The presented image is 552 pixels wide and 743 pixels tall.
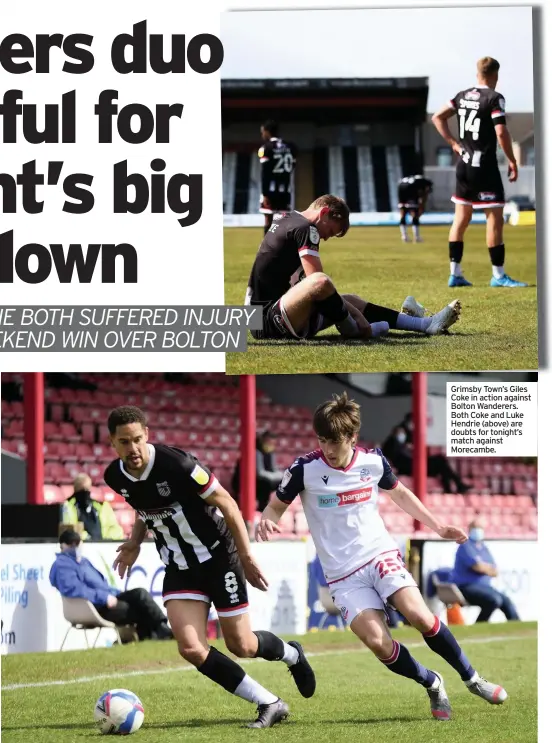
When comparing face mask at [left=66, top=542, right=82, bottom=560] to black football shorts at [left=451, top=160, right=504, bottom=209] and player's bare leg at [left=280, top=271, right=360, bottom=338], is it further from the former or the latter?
black football shorts at [left=451, top=160, right=504, bottom=209]

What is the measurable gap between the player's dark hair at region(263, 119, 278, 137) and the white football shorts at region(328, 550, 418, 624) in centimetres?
237

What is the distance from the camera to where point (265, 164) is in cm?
685

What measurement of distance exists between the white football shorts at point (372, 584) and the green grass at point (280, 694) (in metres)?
0.59

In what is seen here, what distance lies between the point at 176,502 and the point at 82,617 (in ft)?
10.9

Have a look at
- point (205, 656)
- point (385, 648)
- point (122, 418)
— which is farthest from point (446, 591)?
point (122, 418)

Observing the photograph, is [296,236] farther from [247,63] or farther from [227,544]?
[227,544]

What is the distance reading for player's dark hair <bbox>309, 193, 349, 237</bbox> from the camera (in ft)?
22.9

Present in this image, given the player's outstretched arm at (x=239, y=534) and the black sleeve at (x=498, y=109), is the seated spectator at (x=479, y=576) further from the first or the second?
the player's outstretched arm at (x=239, y=534)

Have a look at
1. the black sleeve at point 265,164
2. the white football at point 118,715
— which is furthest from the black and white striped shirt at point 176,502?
the black sleeve at point 265,164

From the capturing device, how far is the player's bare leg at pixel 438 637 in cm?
617

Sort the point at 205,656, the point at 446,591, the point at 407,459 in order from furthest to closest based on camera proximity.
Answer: the point at 407,459 → the point at 446,591 → the point at 205,656

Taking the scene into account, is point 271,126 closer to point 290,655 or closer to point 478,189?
point 478,189

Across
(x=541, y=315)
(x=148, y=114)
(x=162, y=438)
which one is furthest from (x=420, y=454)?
(x=148, y=114)

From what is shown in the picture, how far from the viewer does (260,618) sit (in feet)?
32.3
